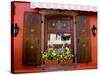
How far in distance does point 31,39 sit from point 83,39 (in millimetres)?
1260

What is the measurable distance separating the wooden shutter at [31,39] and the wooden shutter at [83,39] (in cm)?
96

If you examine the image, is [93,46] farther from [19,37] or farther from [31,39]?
[19,37]

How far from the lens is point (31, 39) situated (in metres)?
5.51

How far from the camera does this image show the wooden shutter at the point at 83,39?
5945 millimetres

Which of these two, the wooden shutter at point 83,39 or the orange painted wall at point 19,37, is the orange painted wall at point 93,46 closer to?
the wooden shutter at point 83,39

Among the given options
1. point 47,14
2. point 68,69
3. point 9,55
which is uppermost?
point 47,14

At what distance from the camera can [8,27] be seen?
5297mm

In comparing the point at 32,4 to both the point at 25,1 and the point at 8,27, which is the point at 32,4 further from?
the point at 8,27

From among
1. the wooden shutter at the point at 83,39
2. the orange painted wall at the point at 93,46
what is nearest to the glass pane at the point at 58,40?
the wooden shutter at the point at 83,39

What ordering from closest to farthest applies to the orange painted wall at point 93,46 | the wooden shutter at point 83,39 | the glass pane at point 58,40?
1. the glass pane at point 58,40
2. the wooden shutter at point 83,39
3. the orange painted wall at point 93,46

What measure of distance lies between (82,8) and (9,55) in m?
1.90

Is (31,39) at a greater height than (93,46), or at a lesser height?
greater

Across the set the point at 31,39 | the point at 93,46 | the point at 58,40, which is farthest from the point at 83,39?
the point at 31,39

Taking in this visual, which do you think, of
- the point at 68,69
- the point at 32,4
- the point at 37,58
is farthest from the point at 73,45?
the point at 32,4
